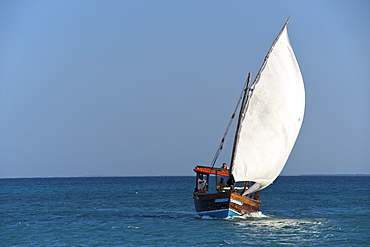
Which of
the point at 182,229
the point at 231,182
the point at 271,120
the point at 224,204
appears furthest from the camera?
the point at 271,120

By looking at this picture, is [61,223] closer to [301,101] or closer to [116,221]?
[116,221]

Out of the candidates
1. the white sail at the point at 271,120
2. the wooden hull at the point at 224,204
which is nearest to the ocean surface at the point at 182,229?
the wooden hull at the point at 224,204

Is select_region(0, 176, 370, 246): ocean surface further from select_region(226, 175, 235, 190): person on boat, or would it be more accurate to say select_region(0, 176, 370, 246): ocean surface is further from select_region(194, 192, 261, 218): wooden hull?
select_region(226, 175, 235, 190): person on boat

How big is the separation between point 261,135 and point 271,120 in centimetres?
118

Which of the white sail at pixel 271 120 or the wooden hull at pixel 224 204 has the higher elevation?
the white sail at pixel 271 120

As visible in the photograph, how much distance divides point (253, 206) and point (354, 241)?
9.80 meters

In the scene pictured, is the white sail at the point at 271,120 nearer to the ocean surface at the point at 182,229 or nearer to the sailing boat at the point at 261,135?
the sailing boat at the point at 261,135

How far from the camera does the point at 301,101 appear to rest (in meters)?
40.8

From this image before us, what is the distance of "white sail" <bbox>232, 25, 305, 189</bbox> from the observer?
38.1 metres

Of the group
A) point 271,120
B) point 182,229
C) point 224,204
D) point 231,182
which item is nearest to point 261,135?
point 271,120

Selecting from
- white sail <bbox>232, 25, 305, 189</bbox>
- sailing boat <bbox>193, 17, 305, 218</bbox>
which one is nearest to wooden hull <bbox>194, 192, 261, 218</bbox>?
sailing boat <bbox>193, 17, 305, 218</bbox>

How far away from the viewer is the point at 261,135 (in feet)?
126

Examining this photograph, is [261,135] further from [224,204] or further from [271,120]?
[224,204]

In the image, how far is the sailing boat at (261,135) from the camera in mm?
37812
